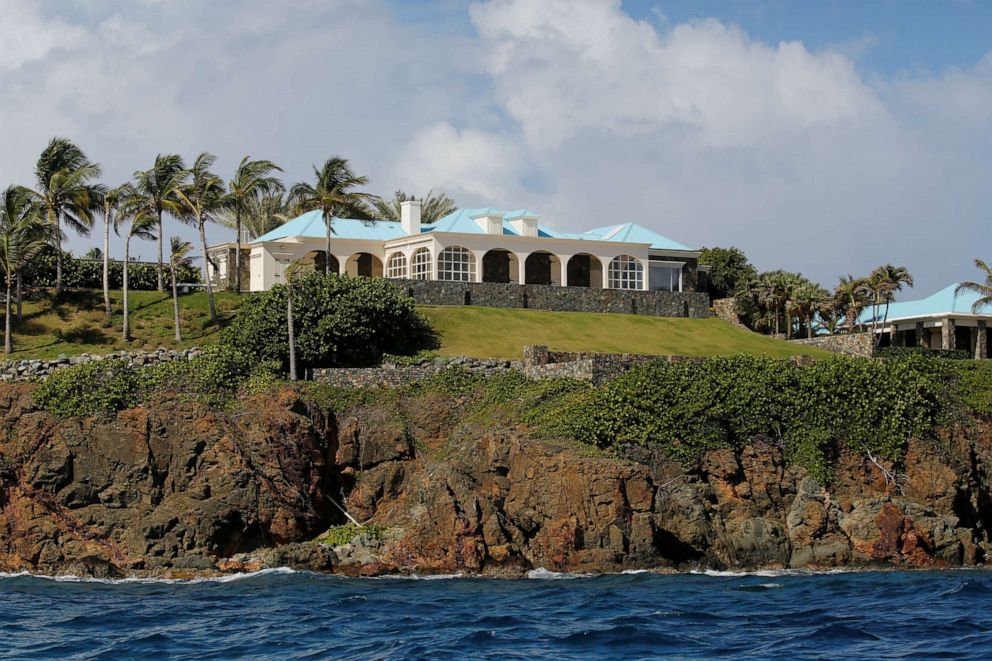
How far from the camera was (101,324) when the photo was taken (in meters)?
60.5

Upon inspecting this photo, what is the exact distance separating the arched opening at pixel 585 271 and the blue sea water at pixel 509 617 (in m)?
36.1

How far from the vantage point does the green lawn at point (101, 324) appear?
189 ft

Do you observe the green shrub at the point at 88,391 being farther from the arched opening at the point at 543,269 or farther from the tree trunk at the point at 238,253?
the arched opening at the point at 543,269

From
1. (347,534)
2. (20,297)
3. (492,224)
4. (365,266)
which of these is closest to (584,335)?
(492,224)

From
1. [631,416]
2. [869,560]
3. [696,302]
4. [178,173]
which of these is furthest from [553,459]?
[696,302]

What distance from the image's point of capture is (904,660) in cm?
2727

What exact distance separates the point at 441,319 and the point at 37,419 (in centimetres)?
2212

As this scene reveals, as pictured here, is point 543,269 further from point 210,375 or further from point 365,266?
point 210,375

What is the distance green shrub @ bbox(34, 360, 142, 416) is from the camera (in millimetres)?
46500

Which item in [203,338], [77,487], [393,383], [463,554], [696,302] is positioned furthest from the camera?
[696,302]

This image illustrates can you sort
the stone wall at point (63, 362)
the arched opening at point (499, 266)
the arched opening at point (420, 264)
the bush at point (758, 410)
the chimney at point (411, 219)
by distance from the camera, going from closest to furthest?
the bush at point (758, 410), the stone wall at point (63, 362), the arched opening at point (420, 264), the arched opening at point (499, 266), the chimney at point (411, 219)

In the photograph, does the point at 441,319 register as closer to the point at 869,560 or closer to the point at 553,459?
the point at 553,459

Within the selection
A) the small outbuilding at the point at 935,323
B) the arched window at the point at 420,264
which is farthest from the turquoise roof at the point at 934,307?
the arched window at the point at 420,264

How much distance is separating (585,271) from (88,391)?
35.0m
